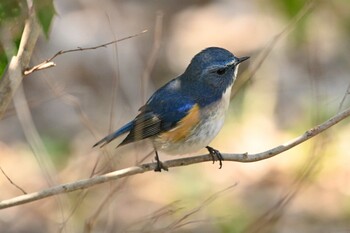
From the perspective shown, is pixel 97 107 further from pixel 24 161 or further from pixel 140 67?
pixel 24 161

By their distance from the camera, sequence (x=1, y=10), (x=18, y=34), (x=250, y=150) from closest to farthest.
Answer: (x=1, y=10), (x=18, y=34), (x=250, y=150)

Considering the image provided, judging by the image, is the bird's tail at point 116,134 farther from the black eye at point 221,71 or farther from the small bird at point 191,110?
the black eye at point 221,71

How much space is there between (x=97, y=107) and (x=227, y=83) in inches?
142

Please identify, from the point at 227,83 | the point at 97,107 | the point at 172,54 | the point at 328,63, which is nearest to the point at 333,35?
the point at 328,63

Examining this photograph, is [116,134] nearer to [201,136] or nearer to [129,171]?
[201,136]

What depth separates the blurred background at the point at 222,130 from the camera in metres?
6.11

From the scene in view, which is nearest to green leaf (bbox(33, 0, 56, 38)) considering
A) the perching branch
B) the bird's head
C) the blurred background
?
the perching branch

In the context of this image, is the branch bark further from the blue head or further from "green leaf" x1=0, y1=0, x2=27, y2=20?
the blue head

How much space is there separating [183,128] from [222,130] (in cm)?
277

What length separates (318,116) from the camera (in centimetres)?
630

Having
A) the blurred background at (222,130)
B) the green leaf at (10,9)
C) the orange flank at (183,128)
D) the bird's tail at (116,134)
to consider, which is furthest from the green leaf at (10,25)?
the blurred background at (222,130)

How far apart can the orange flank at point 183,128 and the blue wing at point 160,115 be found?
26 mm

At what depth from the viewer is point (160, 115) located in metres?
4.52

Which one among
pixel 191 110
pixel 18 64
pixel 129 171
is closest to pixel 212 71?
pixel 191 110
